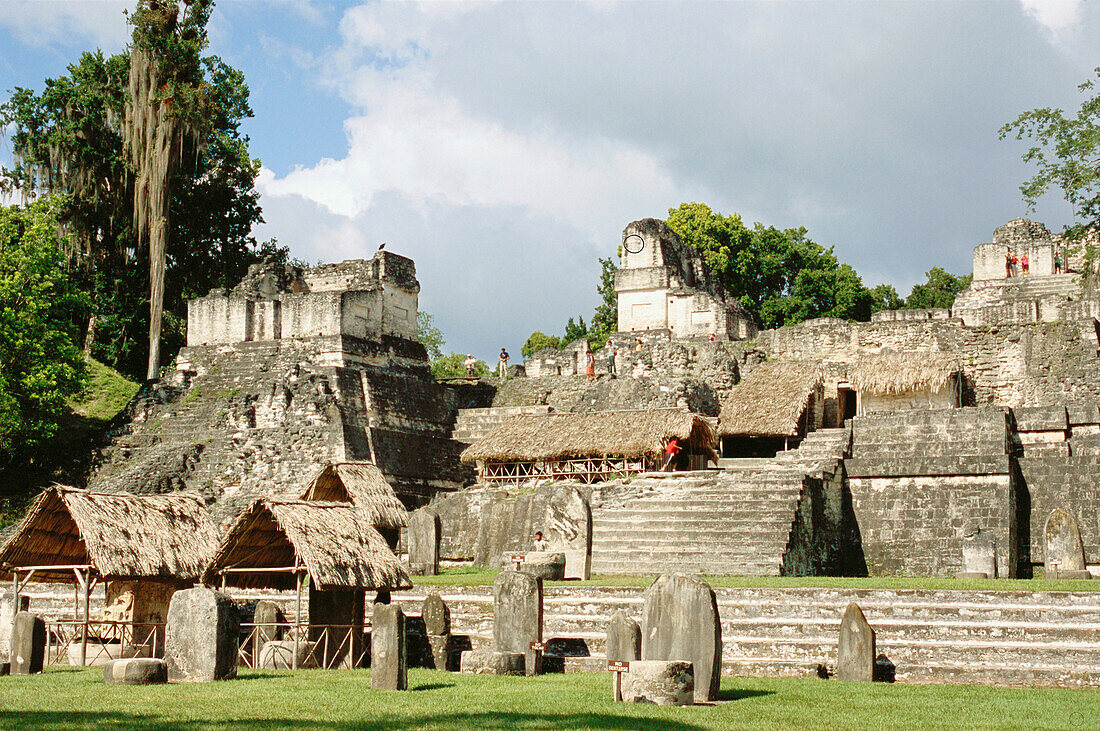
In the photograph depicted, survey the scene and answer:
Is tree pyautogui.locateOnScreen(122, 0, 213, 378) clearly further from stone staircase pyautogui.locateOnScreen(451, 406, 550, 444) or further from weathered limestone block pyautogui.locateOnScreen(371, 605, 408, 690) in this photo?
weathered limestone block pyautogui.locateOnScreen(371, 605, 408, 690)

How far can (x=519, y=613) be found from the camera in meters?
13.5

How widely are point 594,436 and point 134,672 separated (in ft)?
46.0

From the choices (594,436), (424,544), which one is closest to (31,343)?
(424,544)

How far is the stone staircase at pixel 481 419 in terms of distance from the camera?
29.7m

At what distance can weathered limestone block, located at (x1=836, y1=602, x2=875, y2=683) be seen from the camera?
12.2m

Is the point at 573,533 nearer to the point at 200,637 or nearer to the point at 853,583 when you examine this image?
the point at 853,583

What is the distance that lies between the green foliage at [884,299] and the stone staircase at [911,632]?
31.8 metres

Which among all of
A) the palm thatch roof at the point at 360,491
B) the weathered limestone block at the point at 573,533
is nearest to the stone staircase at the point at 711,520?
→ the weathered limestone block at the point at 573,533

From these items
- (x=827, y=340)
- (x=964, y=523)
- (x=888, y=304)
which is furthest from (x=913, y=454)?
(x=888, y=304)

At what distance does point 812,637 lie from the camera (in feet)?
45.6

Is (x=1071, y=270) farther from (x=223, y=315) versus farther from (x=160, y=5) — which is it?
(x=160, y=5)

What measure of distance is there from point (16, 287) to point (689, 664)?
21.2m

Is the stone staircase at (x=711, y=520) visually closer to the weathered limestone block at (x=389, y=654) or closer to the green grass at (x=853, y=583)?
the green grass at (x=853, y=583)

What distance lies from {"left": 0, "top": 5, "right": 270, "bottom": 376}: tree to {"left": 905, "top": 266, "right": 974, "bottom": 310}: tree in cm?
2416
